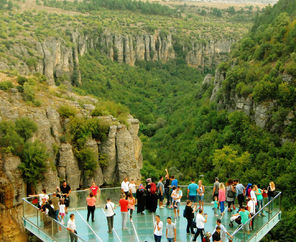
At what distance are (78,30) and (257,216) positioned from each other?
9729cm

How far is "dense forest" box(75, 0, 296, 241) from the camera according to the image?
5797 centimetres

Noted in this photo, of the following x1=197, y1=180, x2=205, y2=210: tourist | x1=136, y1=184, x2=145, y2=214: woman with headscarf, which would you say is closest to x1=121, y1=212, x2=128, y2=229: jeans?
x1=136, y1=184, x2=145, y2=214: woman with headscarf

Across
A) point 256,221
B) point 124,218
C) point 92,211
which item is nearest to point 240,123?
point 256,221

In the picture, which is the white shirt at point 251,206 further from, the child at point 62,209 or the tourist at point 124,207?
the child at point 62,209

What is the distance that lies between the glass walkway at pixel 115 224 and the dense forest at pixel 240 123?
23.9 meters

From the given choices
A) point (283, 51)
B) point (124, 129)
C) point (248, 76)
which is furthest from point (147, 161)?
point (124, 129)

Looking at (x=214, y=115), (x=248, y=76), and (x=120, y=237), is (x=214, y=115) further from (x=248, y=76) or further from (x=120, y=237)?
(x=120, y=237)

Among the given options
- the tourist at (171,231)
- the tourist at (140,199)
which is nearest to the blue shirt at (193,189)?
the tourist at (140,199)

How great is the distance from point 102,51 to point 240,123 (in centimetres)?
6387

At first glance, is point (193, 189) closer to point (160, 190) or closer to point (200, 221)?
point (160, 190)

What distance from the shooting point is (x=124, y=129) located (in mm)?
34875

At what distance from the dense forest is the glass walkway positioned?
2390 centimetres

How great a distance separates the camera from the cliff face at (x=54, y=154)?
2673 centimetres

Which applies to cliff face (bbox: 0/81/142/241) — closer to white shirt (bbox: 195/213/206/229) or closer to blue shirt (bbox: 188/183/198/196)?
blue shirt (bbox: 188/183/198/196)
